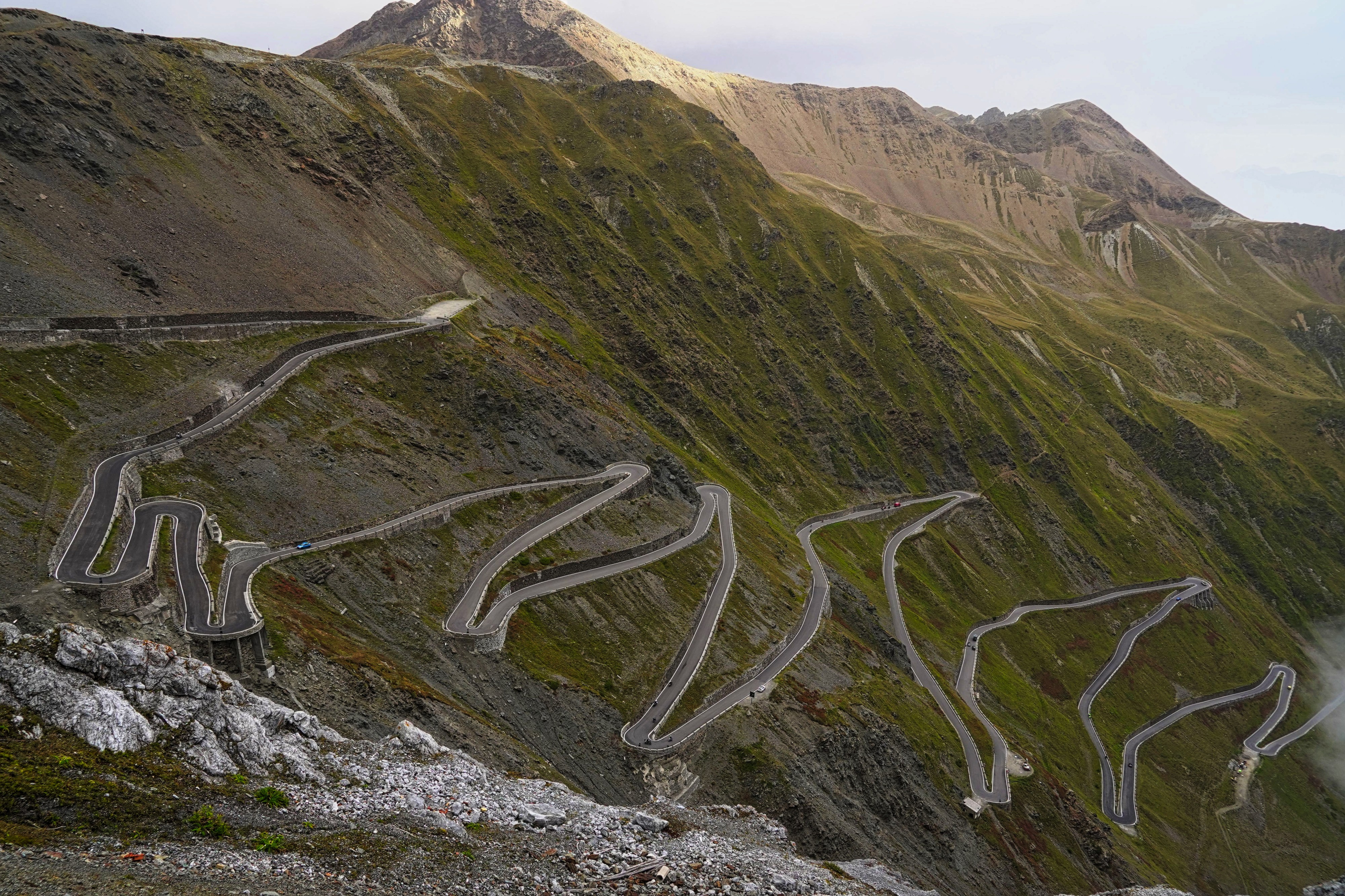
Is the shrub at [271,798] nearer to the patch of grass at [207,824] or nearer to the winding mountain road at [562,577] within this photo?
the patch of grass at [207,824]

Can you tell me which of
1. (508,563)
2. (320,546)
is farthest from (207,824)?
(508,563)

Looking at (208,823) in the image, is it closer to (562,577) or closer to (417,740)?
(417,740)

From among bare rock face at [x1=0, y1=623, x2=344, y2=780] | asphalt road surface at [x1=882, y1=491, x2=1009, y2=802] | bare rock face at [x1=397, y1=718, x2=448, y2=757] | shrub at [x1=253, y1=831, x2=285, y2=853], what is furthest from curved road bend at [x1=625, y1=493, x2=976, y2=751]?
shrub at [x1=253, y1=831, x2=285, y2=853]

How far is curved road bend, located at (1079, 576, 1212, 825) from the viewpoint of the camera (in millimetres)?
118188

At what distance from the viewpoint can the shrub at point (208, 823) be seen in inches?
917

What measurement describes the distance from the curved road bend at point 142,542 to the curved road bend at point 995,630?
258 ft

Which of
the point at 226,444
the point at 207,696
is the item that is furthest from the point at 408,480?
the point at 207,696

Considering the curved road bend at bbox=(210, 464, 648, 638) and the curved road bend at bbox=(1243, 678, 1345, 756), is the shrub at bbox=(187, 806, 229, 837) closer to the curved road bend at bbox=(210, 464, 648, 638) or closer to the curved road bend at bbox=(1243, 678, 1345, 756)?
the curved road bend at bbox=(210, 464, 648, 638)

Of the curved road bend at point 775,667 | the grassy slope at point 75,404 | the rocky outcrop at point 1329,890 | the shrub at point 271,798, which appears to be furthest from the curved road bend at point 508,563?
the rocky outcrop at point 1329,890

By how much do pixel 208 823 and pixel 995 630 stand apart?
14399 cm

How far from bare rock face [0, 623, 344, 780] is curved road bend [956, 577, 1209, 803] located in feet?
254

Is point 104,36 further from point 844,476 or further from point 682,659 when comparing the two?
point 844,476

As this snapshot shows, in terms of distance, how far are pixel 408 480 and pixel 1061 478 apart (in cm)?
17501

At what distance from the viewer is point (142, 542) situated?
44938 millimetres
